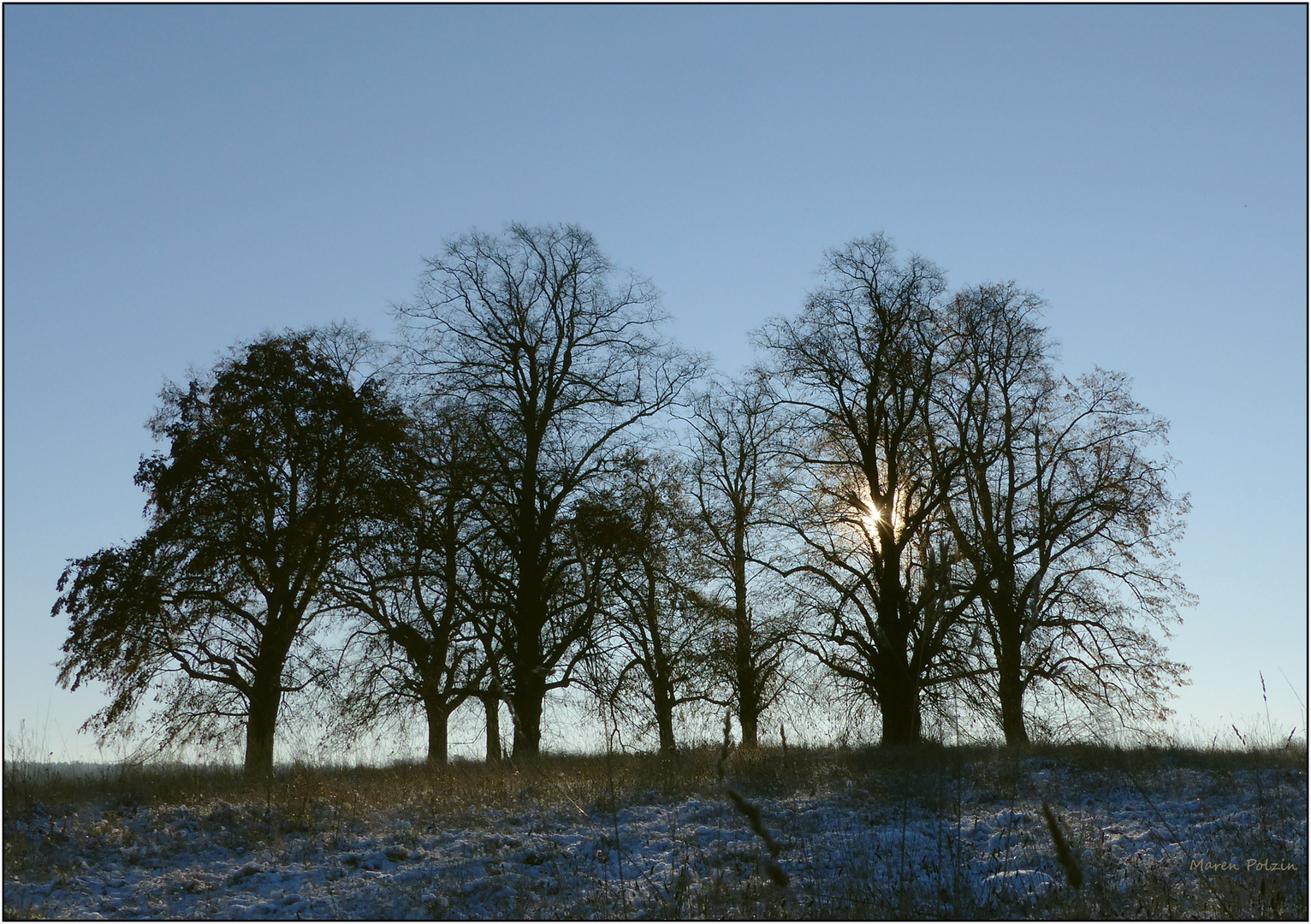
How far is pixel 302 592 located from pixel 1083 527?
1660cm

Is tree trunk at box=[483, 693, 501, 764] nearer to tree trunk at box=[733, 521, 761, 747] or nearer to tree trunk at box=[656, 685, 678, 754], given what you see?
tree trunk at box=[656, 685, 678, 754]

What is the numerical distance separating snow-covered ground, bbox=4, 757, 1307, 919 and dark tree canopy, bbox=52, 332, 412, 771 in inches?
338

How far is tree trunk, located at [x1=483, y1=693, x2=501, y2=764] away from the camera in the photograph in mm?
19672

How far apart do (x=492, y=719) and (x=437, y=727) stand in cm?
115

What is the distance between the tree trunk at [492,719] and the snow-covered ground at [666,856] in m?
7.18

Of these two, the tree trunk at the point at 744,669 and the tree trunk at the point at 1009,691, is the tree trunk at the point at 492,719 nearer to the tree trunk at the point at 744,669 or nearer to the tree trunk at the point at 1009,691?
the tree trunk at the point at 744,669

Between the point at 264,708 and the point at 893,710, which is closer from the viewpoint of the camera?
the point at 264,708

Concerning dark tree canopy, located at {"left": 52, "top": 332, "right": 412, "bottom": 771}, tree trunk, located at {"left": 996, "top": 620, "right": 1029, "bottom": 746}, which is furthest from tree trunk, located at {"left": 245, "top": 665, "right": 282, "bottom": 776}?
tree trunk, located at {"left": 996, "top": 620, "right": 1029, "bottom": 746}

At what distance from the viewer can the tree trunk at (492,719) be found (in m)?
19.7

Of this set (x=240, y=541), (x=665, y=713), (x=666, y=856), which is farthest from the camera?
(x=665, y=713)

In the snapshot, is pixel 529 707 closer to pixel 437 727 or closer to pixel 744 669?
pixel 437 727

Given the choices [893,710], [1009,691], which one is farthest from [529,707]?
[1009,691]

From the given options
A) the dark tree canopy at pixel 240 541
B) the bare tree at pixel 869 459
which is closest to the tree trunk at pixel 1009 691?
the bare tree at pixel 869 459

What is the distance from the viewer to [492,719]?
72.0 feet
